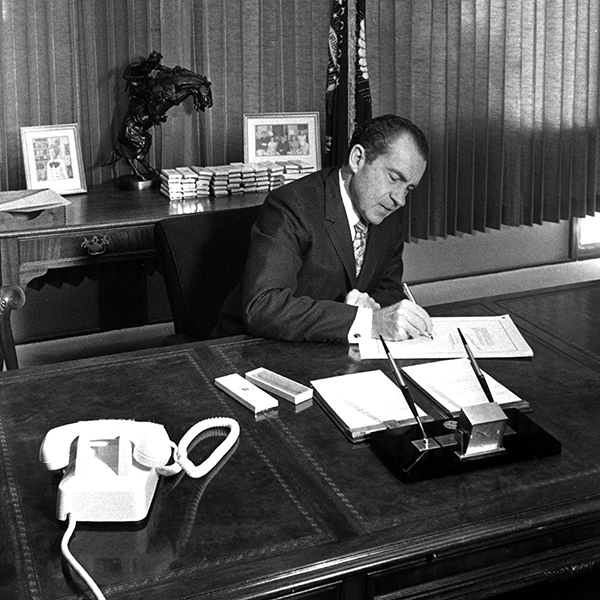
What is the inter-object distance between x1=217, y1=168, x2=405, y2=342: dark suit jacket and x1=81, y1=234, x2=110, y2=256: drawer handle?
0.93m

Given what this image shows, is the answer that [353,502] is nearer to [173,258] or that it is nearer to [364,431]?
[364,431]

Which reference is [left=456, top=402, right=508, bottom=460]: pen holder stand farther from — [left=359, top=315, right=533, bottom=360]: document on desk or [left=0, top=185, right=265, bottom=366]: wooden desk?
[left=0, top=185, right=265, bottom=366]: wooden desk

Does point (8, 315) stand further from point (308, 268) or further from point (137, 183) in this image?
point (308, 268)

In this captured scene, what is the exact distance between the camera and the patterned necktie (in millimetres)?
3032

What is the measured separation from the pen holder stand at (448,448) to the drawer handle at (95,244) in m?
2.03

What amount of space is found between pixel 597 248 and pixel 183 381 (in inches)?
174

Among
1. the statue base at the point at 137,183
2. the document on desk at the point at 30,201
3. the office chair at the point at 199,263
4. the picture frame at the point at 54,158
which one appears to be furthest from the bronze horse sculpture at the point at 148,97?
the office chair at the point at 199,263

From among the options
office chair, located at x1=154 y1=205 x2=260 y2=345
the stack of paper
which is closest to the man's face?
office chair, located at x1=154 y1=205 x2=260 y2=345

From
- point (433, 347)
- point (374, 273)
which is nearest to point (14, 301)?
point (374, 273)

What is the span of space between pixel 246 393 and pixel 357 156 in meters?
1.04

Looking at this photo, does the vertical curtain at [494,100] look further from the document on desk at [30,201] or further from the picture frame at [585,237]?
the document on desk at [30,201]

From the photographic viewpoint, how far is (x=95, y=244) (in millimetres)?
3689

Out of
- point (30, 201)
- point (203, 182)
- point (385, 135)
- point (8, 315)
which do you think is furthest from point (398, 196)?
point (8, 315)

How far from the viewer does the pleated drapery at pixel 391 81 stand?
417 centimetres
